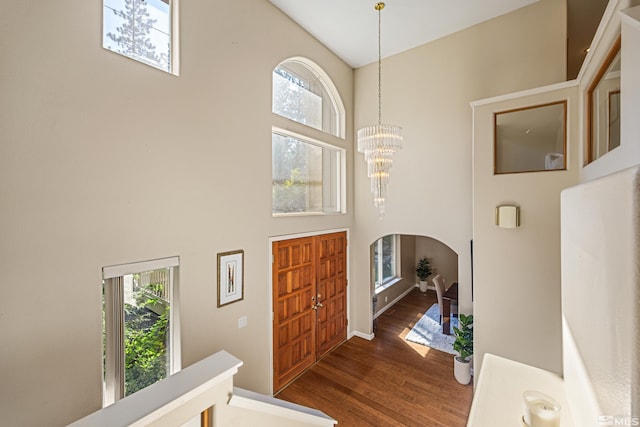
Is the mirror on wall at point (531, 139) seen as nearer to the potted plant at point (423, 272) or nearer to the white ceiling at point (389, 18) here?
the white ceiling at point (389, 18)

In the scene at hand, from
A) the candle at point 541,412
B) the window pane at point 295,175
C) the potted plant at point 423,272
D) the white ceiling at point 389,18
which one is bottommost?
the potted plant at point 423,272

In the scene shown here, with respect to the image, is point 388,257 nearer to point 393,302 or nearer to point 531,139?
point 393,302

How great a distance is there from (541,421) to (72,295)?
3.08 metres

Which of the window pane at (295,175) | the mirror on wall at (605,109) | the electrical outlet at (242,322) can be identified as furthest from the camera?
the window pane at (295,175)

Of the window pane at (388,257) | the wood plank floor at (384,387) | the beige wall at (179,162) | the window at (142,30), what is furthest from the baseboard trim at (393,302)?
the window at (142,30)

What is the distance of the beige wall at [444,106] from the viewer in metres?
3.83

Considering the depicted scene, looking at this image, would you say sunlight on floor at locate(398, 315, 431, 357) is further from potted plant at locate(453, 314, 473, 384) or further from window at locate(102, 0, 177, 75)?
window at locate(102, 0, 177, 75)

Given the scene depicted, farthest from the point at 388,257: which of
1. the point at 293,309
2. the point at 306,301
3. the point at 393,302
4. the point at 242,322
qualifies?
the point at 242,322

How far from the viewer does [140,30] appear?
8.56 ft

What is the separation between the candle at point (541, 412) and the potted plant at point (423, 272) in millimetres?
7589

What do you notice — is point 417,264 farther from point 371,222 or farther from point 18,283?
point 18,283

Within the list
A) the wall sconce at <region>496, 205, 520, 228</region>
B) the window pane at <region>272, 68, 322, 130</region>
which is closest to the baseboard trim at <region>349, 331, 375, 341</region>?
the wall sconce at <region>496, 205, 520, 228</region>

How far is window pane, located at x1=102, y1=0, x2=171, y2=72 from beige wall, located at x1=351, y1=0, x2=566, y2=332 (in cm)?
370

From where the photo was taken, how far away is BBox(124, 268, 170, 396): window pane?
2.52 meters
